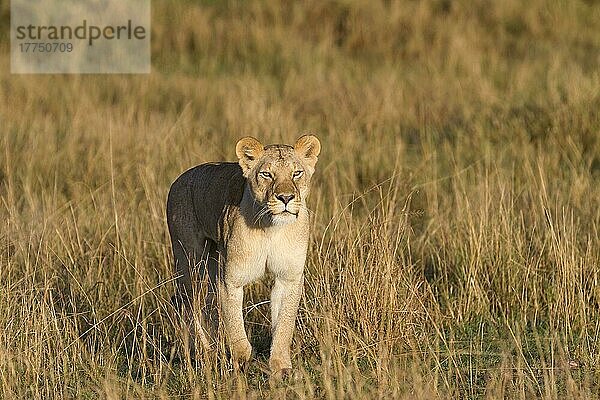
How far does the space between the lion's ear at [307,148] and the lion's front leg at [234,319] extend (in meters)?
0.64

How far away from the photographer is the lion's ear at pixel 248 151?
5051 mm

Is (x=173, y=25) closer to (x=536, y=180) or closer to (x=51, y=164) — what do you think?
(x=51, y=164)

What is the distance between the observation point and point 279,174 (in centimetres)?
496

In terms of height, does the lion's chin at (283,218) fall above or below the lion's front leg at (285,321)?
above

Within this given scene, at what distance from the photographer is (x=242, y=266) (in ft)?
16.9

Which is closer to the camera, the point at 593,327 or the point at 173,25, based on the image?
the point at 593,327

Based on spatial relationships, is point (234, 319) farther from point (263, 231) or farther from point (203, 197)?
point (203, 197)

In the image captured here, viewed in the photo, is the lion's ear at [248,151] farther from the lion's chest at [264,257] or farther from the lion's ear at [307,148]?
the lion's chest at [264,257]

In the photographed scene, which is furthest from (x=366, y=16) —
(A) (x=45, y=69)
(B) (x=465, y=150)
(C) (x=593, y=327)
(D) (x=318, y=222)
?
(C) (x=593, y=327)

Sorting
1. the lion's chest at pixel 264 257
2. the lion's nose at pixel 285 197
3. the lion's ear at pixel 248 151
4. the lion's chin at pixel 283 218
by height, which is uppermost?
the lion's ear at pixel 248 151

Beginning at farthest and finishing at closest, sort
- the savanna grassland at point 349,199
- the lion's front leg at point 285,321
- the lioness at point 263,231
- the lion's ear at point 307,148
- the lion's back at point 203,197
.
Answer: the lion's back at point 203,197, the savanna grassland at point 349,199, the lion's front leg at point 285,321, the lion's ear at point 307,148, the lioness at point 263,231

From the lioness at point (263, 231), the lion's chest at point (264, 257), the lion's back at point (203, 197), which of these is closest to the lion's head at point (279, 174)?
the lioness at point (263, 231)

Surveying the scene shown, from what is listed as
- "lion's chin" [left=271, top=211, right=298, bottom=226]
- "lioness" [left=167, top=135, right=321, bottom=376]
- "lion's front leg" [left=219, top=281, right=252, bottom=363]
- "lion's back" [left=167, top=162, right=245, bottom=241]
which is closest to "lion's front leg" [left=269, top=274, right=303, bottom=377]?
"lioness" [left=167, top=135, right=321, bottom=376]

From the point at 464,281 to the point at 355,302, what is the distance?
40.0 inches
